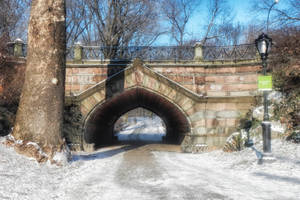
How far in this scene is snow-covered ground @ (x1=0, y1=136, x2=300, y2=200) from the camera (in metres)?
4.36

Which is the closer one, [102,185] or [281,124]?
[102,185]

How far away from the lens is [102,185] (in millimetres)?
5211

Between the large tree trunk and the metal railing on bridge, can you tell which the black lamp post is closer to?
the metal railing on bridge

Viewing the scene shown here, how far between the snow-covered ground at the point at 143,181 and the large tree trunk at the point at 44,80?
0.73 m

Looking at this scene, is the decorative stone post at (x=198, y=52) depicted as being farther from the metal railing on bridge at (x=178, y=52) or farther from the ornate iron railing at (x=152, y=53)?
the ornate iron railing at (x=152, y=53)

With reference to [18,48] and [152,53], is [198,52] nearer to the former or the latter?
[152,53]

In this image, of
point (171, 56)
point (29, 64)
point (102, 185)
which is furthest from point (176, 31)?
point (102, 185)

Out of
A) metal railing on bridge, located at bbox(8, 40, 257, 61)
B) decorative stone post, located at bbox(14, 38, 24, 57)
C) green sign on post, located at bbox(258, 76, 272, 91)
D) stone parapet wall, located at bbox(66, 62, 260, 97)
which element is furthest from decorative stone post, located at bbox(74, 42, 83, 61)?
green sign on post, located at bbox(258, 76, 272, 91)

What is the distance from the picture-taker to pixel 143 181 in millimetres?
5547

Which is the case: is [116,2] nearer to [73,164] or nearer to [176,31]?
[176,31]

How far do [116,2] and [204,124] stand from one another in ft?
40.2

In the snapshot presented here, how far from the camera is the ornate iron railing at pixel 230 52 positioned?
44.7ft

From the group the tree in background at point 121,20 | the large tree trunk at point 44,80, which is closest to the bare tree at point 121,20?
the tree in background at point 121,20

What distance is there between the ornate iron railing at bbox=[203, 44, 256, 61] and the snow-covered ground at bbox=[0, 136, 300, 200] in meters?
7.22
